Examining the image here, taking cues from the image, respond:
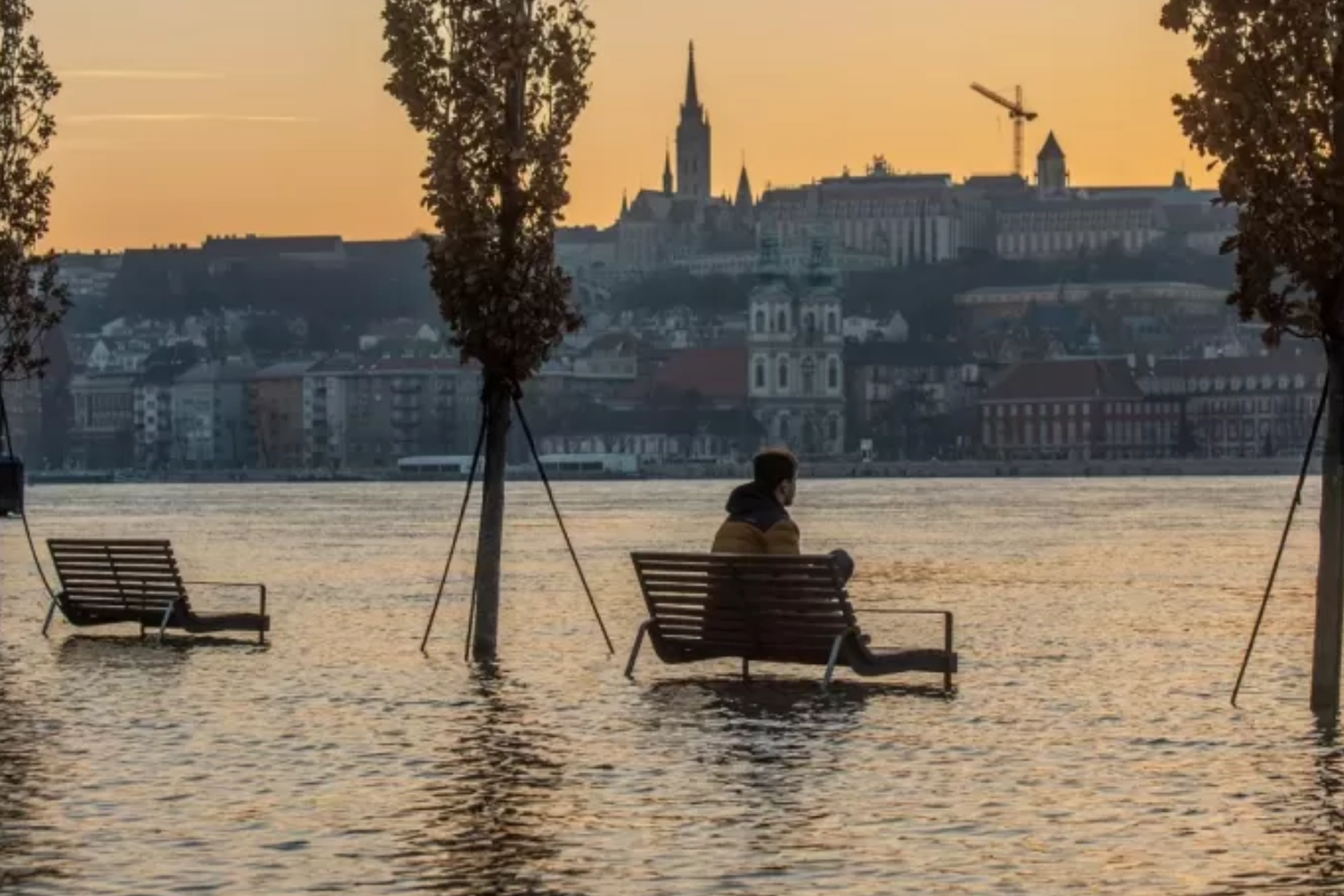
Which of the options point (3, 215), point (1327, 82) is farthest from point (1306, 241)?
point (3, 215)

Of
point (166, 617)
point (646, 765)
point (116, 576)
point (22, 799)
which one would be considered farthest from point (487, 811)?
point (116, 576)

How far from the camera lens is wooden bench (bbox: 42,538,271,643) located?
2195 centimetres

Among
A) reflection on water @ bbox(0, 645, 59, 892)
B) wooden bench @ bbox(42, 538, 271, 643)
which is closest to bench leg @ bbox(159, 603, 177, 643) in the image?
wooden bench @ bbox(42, 538, 271, 643)

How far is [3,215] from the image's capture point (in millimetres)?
24391

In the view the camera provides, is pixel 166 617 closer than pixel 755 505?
No

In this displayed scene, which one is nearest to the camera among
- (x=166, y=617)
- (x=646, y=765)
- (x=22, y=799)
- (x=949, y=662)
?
(x=22, y=799)

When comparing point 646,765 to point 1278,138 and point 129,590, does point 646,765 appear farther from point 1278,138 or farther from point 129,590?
point 129,590

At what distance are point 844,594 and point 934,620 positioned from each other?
36.0 feet

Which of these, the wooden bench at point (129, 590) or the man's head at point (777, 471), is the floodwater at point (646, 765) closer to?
the wooden bench at point (129, 590)

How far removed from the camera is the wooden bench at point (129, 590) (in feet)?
72.0

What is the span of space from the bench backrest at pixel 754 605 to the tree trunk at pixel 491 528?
8.97 ft

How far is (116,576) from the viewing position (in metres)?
22.3

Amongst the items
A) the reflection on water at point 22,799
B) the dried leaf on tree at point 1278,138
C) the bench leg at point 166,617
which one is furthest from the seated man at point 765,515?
the bench leg at point 166,617

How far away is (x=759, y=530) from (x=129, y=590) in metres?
6.08
